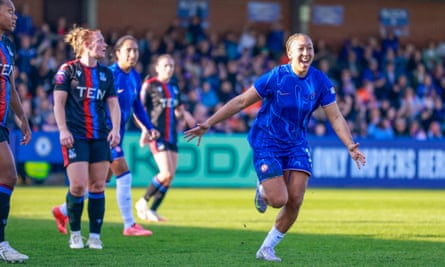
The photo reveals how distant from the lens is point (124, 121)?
13.1m

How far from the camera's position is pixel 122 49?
13.2 meters

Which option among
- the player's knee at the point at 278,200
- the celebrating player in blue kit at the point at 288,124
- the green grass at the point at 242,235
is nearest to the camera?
the player's knee at the point at 278,200

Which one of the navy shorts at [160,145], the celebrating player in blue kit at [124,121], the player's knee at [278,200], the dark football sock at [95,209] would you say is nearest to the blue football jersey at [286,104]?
the player's knee at [278,200]

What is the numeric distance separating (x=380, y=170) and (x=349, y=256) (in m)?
15.2

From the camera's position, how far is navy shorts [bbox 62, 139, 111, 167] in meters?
10.6

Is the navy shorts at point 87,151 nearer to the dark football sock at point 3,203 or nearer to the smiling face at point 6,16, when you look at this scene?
the dark football sock at point 3,203

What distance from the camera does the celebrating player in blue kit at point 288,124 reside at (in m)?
9.84

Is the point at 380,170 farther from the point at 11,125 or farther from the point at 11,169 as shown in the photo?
the point at 11,169

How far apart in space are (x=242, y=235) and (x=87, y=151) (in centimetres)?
284

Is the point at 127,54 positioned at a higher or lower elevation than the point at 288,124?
higher

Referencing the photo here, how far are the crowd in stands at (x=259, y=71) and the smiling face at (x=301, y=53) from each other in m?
14.9

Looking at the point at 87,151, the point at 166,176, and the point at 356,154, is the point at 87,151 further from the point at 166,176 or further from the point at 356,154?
the point at 166,176

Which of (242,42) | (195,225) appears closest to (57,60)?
(242,42)

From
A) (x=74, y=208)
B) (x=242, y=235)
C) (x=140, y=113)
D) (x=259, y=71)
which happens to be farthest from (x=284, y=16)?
(x=74, y=208)
